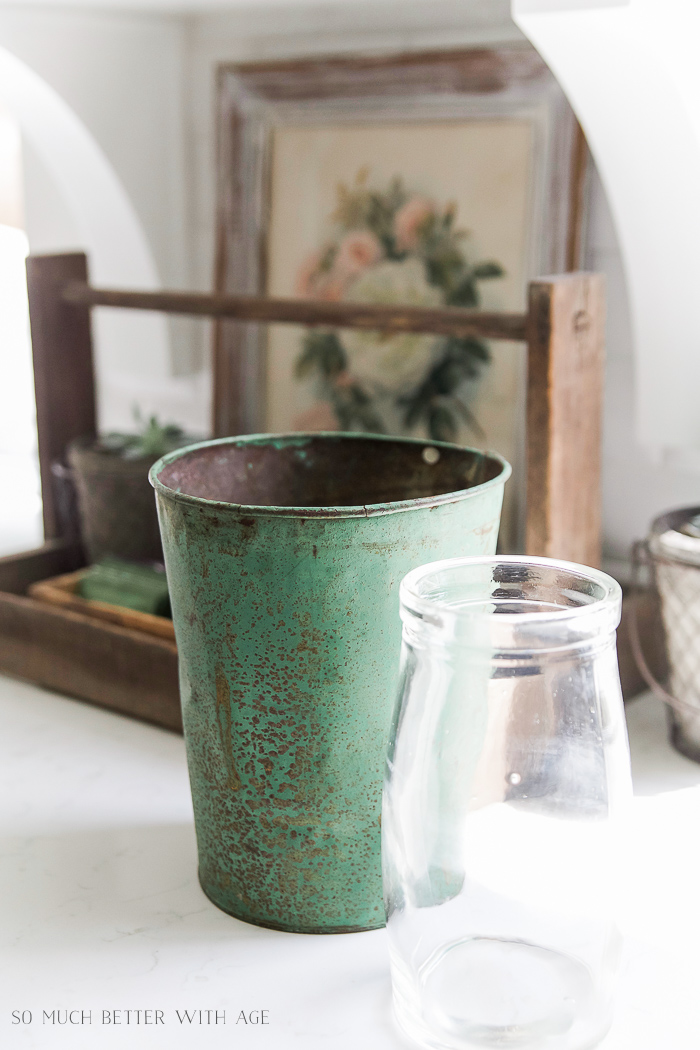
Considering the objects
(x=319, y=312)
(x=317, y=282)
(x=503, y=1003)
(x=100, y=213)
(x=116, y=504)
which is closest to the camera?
(x=503, y=1003)

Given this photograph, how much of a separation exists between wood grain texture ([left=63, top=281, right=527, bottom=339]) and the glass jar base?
0.42 metres

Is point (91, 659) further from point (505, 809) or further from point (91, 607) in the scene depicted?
point (505, 809)

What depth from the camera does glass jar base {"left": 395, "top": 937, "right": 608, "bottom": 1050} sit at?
0.48 metres

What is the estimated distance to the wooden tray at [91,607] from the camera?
2.85 feet

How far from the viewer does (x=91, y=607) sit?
914mm

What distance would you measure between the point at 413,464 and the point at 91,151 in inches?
28.6

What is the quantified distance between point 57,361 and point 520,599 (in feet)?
2.20

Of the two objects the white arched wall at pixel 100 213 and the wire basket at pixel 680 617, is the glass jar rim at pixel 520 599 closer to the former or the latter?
the wire basket at pixel 680 617

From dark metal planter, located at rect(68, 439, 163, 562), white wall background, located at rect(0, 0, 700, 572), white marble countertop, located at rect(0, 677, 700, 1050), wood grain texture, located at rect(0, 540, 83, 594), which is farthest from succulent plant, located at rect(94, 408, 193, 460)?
white marble countertop, located at rect(0, 677, 700, 1050)

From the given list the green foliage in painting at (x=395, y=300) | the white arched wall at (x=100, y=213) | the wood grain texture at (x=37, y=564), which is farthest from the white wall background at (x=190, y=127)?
the wood grain texture at (x=37, y=564)

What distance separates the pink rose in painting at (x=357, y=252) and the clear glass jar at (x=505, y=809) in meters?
0.62

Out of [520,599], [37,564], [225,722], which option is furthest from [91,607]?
[520,599]

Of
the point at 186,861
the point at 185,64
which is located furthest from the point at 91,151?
the point at 186,861

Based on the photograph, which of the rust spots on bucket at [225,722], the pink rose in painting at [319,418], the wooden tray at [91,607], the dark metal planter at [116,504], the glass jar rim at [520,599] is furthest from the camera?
the pink rose in painting at [319,418]
